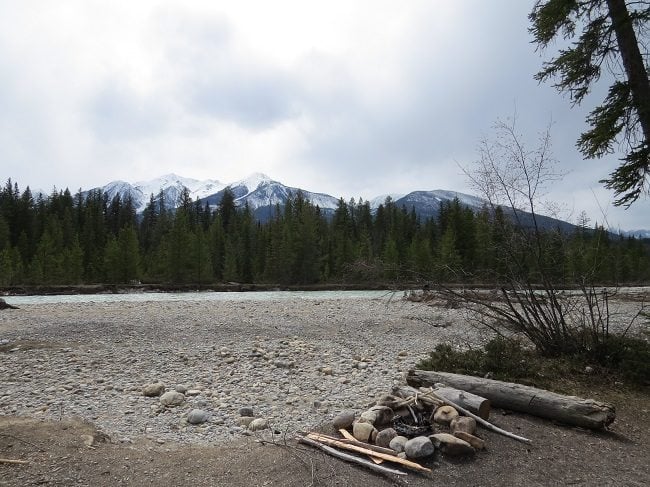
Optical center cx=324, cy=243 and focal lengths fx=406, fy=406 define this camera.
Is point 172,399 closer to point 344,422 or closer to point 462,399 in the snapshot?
point 344,422

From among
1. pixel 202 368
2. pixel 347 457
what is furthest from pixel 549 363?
pixel 202 368

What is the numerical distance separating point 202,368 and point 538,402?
7.10 metres

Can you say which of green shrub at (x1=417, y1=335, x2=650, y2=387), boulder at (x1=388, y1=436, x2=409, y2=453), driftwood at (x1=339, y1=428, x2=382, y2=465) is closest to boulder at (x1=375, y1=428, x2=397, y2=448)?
boulder at (x1=388, y1=436, x2=409, y2=453)

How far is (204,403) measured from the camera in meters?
7.13

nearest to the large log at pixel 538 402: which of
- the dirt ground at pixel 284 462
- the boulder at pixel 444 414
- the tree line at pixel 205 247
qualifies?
the dirt ground at pixel 284 462

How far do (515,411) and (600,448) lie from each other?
3.76ft

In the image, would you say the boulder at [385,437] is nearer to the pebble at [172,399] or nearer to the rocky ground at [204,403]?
the rocky ground at [204,403]

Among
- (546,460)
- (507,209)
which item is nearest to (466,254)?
(507,209)

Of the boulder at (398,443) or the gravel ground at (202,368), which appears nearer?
the boulder at (398,443)

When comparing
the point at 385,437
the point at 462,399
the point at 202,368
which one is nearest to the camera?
the point at 385,437

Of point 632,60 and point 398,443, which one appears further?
point 632,60

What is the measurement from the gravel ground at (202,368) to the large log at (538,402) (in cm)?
179

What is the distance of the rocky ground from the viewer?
442 centimetres

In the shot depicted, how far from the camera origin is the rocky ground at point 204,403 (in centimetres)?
442
